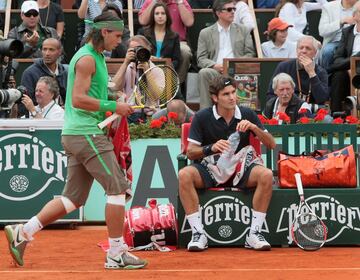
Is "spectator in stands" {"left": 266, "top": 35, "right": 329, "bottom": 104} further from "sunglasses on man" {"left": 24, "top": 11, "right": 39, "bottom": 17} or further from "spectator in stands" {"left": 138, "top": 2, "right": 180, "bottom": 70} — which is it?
"sunglasses on man" {"left": 24, "top": 11, "right": 39, "bottom": 17}

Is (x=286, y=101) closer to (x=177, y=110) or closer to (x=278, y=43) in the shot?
(x=177, y=110)

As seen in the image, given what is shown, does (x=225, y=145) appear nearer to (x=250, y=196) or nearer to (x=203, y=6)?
(x=250, y=196)

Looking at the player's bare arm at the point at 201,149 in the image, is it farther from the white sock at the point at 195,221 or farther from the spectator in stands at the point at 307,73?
the spectator in stands at the point at 307,73

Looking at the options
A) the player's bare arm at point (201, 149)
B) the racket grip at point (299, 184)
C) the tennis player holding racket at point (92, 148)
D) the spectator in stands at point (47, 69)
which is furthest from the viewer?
the spectator in stands at point (47, 69)

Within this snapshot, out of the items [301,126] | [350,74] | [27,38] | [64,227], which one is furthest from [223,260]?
[27,38]

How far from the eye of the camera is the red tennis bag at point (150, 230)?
425 inches

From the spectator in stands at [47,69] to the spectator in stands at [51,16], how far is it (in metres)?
1.66

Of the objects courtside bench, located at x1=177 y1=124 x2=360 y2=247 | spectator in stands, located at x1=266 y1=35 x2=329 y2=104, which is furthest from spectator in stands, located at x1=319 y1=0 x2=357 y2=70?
courtside bench, located at x1=177 y1=124 x2=360 y2=247

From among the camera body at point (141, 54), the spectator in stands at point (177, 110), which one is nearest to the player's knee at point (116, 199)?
the camera body at point (141, 54)

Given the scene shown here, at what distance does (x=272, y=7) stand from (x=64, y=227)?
230 inches

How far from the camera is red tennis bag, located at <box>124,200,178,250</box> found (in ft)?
35.4

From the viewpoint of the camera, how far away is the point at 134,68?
41.3ft

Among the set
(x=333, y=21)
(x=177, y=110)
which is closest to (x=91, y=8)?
(x=333, y=21)

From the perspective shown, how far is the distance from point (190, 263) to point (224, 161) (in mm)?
1151
